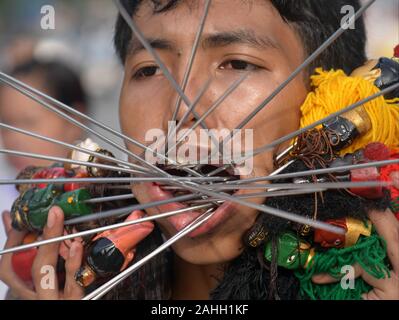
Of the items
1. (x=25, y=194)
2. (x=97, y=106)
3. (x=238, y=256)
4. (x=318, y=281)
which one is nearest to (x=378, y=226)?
(x=318, y=281)

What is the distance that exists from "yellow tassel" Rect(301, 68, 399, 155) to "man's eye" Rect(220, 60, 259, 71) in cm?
14

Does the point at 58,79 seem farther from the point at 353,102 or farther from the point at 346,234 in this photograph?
the point at 346,234

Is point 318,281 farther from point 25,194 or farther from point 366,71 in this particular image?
point 25,194

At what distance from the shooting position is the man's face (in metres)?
1.17

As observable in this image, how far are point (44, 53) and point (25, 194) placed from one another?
1.52 metres

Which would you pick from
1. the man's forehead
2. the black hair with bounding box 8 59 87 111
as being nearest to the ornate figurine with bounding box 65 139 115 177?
the man's forehead

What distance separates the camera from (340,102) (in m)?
1.18

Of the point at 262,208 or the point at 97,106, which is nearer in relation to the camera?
the point at 262,208

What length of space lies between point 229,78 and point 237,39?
0.08m

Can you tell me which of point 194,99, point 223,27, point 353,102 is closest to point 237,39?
point 223,27

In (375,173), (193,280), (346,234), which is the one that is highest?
(375,173)

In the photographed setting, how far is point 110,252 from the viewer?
47.1 inches

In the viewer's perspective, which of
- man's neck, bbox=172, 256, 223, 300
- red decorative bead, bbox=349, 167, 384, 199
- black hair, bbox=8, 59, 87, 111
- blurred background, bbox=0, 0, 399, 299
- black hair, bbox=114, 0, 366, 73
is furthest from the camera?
black hair, bbox=8, 59, 87, 111

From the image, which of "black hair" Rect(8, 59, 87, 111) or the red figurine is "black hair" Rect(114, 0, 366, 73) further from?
"black hair" Rect(8, 59, 87, 111)
